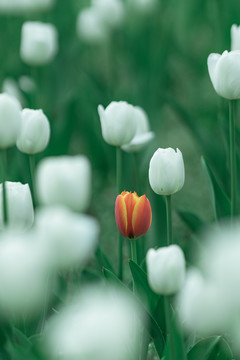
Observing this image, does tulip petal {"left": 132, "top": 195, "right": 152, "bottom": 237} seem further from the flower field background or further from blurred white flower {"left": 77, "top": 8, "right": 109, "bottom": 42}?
blurred white flower {"left": 77, "top": 8, "right": 109, "bottom": 42}

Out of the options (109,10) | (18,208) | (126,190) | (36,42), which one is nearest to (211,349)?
(18,208)

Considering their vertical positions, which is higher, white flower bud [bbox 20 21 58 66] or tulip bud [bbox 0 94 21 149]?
white flower bud [bbox 20 21 58 66]

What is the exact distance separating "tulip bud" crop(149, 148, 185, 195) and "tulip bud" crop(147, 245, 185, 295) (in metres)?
0.24

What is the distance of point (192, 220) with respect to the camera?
1.42m

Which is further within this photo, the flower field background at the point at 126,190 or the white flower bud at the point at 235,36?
the white flower bud at the point at 235,36

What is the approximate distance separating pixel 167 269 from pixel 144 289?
0.31 metres

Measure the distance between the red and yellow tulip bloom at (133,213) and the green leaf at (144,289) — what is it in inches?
2.6

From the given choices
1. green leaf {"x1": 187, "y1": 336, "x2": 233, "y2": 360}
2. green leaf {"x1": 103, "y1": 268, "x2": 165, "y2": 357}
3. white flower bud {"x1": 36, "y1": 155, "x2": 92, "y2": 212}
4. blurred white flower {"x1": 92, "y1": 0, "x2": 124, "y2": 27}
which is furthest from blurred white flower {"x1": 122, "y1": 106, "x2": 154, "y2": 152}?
blurred white flower {"x1": 92, "y1": 0, "x2": 124, "y2": 27}

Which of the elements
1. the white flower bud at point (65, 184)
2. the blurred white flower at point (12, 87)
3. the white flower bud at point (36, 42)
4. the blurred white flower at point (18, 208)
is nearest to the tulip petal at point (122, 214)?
the blurred white flower at point (18, 208)

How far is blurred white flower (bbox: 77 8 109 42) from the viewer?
273 centimetres

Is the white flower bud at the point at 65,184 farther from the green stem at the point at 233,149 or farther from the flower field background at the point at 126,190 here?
the green stem at the point at 233,149

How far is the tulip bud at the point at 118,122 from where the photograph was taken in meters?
1.12

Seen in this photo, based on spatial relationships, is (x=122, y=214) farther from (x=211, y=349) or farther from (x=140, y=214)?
(x=211, y=349)

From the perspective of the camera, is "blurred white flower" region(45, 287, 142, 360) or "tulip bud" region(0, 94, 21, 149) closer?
"blurred white flower" region(45, 287, 142, 360)
